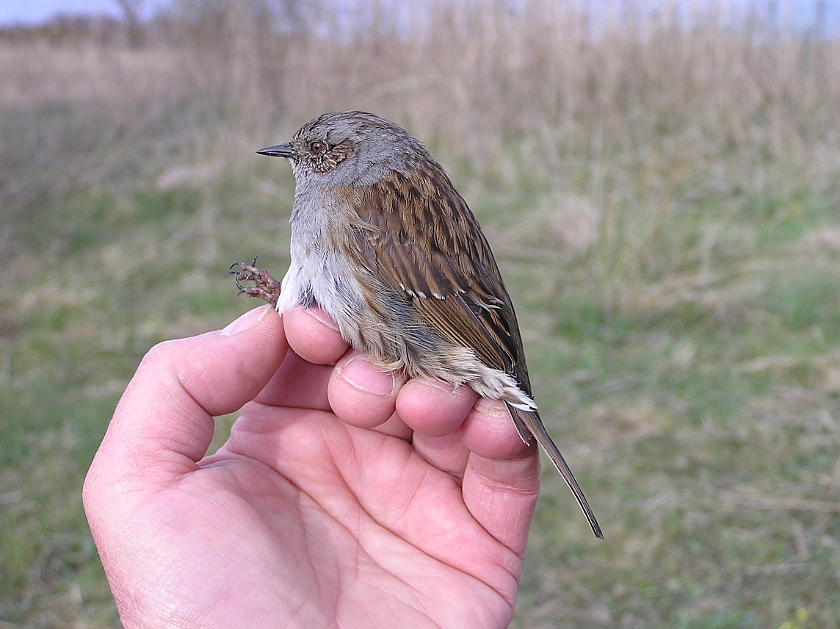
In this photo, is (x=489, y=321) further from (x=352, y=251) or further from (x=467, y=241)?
(x=352, y=251)

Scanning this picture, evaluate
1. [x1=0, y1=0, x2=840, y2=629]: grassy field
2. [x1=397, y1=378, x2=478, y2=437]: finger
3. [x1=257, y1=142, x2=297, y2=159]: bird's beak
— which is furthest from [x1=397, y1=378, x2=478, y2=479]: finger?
[x1=0, y1=0, x2=840, y2=629]: grassy field

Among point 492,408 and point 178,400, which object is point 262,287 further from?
point 492,408

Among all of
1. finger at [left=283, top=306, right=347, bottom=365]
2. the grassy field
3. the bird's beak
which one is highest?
the bird's beak

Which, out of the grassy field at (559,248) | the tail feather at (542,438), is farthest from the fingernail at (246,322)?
the grassy field at (559,248)

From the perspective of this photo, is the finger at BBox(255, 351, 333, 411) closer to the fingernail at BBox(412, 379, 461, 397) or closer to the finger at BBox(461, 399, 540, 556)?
the fingernail at BBox(412, 379, 461, 397)

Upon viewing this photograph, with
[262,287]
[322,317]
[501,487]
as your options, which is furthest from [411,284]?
[501,487]

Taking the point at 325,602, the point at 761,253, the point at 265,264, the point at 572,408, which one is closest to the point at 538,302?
the point at 572,408

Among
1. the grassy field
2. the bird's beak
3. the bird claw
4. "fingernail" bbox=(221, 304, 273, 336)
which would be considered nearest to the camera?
"fingernail" bbox=(221, 304, 273, 336)

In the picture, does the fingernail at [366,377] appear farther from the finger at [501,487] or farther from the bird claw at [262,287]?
the bird claw at [262,287]
